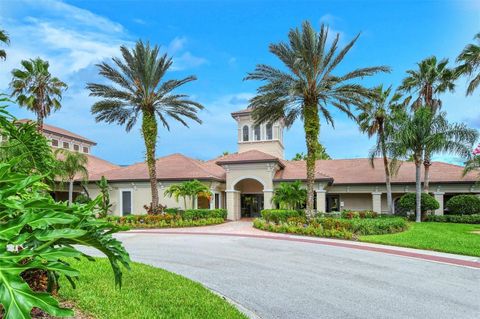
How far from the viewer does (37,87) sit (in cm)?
2480

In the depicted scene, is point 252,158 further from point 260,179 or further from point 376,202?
point 376,202

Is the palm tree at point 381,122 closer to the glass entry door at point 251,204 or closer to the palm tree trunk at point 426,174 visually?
the palm tree trunk at point 426,174

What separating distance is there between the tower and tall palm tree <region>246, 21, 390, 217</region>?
42.5ft

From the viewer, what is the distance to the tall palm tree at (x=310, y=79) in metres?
20.3

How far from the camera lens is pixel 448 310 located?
22.5ft

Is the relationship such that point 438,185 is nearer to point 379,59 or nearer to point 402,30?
point 379,59

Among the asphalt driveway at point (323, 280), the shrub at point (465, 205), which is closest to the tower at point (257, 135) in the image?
the shrub at point (465, 205)

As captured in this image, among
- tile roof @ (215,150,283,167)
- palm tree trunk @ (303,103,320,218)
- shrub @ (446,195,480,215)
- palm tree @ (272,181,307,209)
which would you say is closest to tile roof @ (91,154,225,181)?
tile roof @ (215,150,283,167)

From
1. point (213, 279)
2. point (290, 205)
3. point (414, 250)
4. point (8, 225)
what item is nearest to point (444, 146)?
point (290, 205)

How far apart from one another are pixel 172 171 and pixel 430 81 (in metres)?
23.9

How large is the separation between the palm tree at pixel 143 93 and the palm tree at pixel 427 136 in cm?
1525

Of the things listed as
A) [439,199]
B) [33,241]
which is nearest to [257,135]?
[439,199]

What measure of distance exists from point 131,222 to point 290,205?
11.3 m

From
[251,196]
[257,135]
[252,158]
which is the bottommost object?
[251,196]
